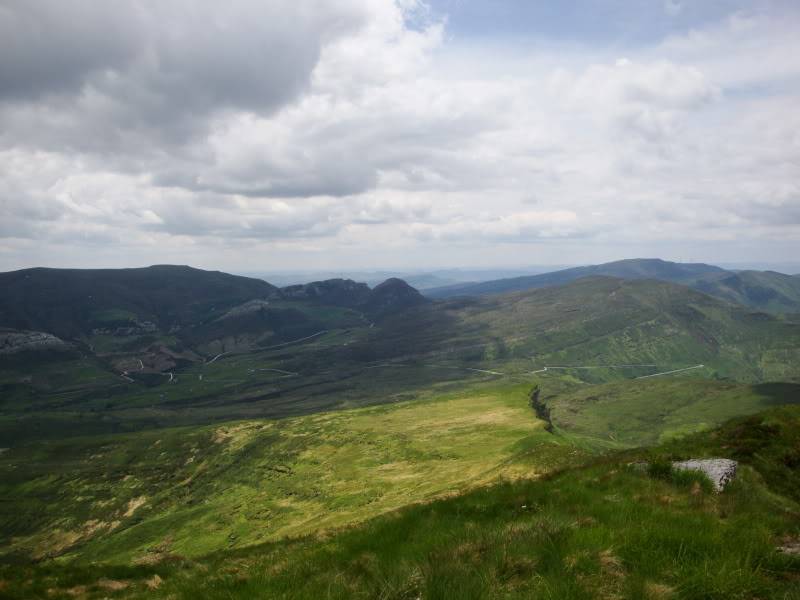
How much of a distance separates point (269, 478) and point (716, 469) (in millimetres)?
124732

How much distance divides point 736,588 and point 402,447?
121634 mm

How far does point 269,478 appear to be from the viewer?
12494cm

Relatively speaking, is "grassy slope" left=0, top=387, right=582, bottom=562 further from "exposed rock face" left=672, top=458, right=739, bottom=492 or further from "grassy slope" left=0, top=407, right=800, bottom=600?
"grassy slope" left=0, top=407, right=800, bottom=600

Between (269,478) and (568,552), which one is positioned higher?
(568,552)

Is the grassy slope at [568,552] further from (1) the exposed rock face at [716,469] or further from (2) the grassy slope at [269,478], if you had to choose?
(2) the grassy slope at [269,478]

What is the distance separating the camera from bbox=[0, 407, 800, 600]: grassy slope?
24.8 feet

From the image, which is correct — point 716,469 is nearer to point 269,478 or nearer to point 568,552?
point 568,552

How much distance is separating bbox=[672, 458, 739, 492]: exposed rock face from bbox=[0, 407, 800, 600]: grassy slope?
368mm

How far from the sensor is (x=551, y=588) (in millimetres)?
7414

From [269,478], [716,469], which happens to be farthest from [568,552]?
[269,478]

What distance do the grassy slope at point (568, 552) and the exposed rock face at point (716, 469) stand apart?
0.37 m

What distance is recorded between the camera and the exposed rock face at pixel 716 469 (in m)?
16.1

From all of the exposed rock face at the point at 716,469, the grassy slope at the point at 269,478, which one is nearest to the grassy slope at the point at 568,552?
the exposed rock face at the point at 716,469

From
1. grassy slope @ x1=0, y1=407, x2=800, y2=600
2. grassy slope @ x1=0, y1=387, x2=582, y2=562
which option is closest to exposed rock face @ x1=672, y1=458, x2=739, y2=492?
grassy slope @ x1=0, y1=407, x2=800, y2=600
